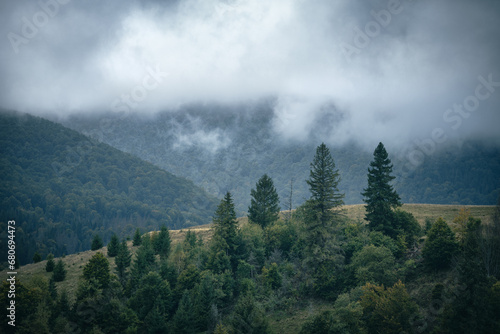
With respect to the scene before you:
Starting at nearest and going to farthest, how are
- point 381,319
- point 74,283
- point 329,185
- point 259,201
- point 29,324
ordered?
1. point 381,319
2. point 29,324
3. point 329,185
4. point 74,283
5. point 259,201

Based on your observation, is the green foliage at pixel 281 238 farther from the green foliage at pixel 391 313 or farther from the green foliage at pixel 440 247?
the green foliage at pixel 391 313

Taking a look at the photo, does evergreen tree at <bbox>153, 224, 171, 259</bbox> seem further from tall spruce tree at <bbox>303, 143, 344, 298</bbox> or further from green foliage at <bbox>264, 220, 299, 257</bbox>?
tall spruce tree at <bbox>303, 143, 344, 298</bbox>

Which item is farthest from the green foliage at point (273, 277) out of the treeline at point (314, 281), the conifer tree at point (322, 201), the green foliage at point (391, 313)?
the green foliage at point (391, 313)

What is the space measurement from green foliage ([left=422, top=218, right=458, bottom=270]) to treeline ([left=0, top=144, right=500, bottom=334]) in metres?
0.14

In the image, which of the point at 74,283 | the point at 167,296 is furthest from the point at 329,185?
the point at 74,283

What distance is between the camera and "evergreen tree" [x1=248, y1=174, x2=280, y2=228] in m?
74.1

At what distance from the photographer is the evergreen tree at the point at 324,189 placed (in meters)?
52.4

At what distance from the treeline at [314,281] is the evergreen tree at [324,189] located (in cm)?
18

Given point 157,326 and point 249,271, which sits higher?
point 249,271

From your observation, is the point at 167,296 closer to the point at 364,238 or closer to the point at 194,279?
the point at 194,279

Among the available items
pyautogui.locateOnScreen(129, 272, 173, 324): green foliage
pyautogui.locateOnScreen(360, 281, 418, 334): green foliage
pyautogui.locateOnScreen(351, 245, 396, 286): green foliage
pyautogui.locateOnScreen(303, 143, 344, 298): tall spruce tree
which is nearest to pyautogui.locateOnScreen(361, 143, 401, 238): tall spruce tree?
pyautogui.locateOnScreen(303, 143, 344, 298): tall spruce tree

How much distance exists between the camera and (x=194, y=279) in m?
57.9

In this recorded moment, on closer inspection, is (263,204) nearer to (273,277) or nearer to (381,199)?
(273,277)

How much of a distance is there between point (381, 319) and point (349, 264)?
48.9 ft
